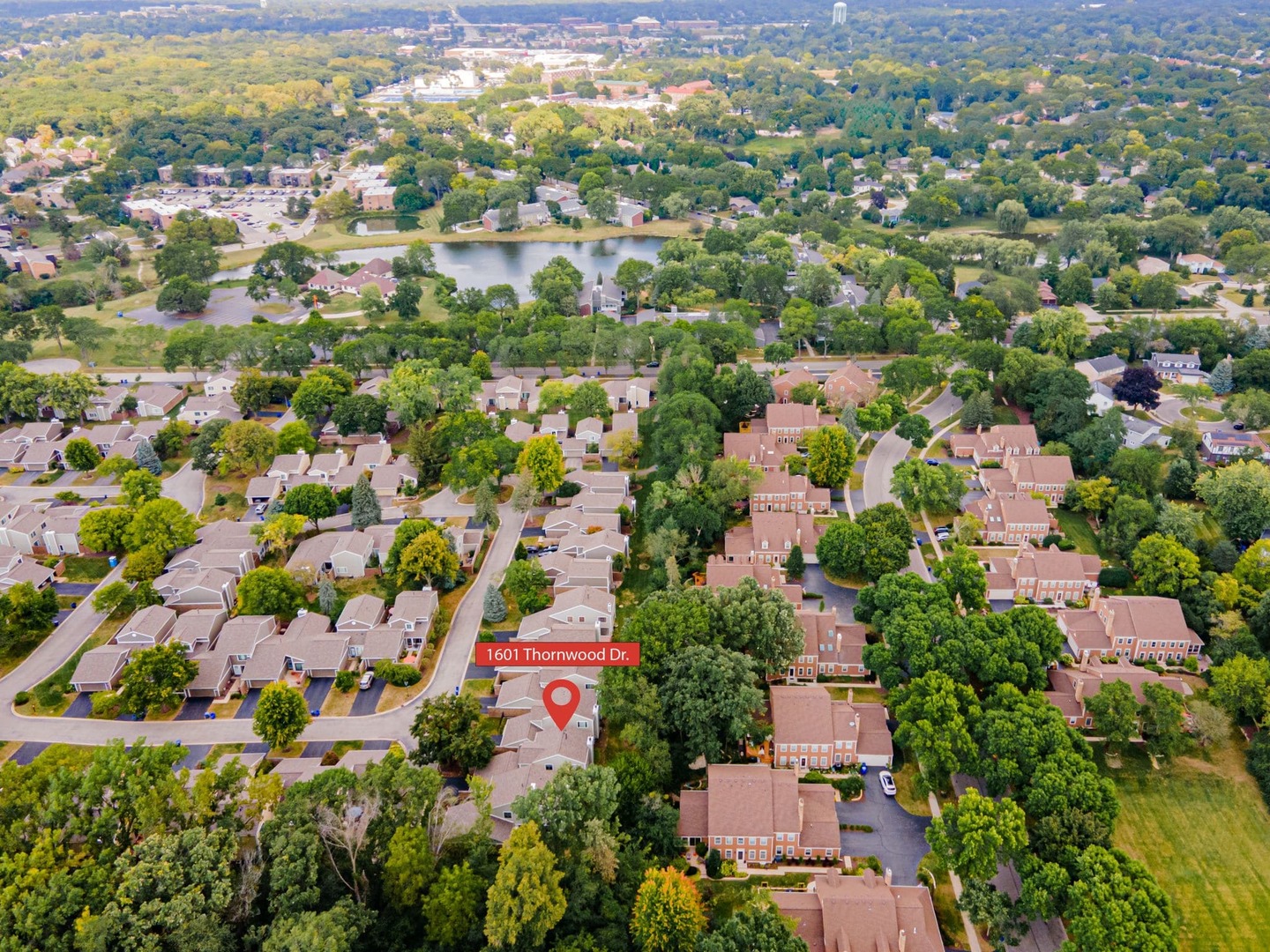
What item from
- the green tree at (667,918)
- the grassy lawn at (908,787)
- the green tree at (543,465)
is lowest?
the grassy lawn at (908,787)

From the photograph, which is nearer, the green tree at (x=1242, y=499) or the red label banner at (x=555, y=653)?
the red label banner at (x=555, y=653)

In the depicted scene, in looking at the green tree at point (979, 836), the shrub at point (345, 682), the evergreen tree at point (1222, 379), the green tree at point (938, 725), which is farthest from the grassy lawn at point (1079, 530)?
the shrub at point (345, 682)

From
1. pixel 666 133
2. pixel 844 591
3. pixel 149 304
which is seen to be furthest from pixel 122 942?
pixel 666 133

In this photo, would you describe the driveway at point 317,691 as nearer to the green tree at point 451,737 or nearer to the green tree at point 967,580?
the green tree at point 451,737

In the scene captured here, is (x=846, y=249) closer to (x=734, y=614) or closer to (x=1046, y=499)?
(x=1046, y=499)

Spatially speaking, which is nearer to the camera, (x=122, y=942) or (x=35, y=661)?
(x=122, y=942)

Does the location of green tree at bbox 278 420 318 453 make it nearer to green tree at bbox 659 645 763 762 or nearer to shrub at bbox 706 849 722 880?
green tree at bbox 659 645 763 762
